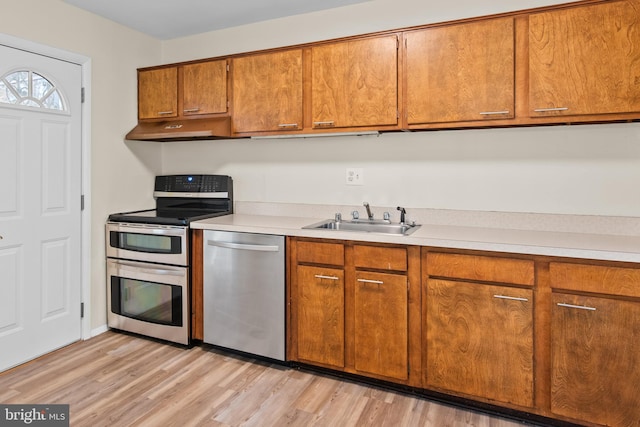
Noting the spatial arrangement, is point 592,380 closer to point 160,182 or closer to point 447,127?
point 447,127

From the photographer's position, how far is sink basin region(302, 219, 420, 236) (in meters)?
2.63

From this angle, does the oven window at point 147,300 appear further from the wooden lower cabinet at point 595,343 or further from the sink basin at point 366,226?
the wooden lower cabinet at point 595,343

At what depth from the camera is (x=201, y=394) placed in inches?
89.9

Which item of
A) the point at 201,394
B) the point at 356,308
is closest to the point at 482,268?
the point at 356,308

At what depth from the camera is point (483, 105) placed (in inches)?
87.7

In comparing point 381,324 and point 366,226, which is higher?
point 366,226

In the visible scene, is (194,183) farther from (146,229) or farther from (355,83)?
(355,83)

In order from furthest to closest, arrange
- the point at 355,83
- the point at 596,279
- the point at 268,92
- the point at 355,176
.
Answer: the point at 355,176
the point at 268,92
the point at 355,83
the point at 596,279

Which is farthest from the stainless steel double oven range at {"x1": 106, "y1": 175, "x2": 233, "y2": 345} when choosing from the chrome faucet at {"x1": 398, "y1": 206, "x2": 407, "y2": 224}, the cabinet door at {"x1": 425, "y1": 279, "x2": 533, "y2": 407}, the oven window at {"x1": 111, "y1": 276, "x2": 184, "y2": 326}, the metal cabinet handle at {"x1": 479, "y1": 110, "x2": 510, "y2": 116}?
the metal cabinet handle at {"x1": 479, "y1": 110, "x2": 510, "y2": 116}

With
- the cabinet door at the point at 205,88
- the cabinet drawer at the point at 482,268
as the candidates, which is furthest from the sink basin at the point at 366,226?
the cabinet door at the point at 205,88

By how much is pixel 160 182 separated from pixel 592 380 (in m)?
3.30

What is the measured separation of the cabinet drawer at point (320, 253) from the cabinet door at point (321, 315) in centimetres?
5

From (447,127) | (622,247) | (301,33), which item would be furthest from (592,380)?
(301,33)

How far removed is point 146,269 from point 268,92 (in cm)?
156
